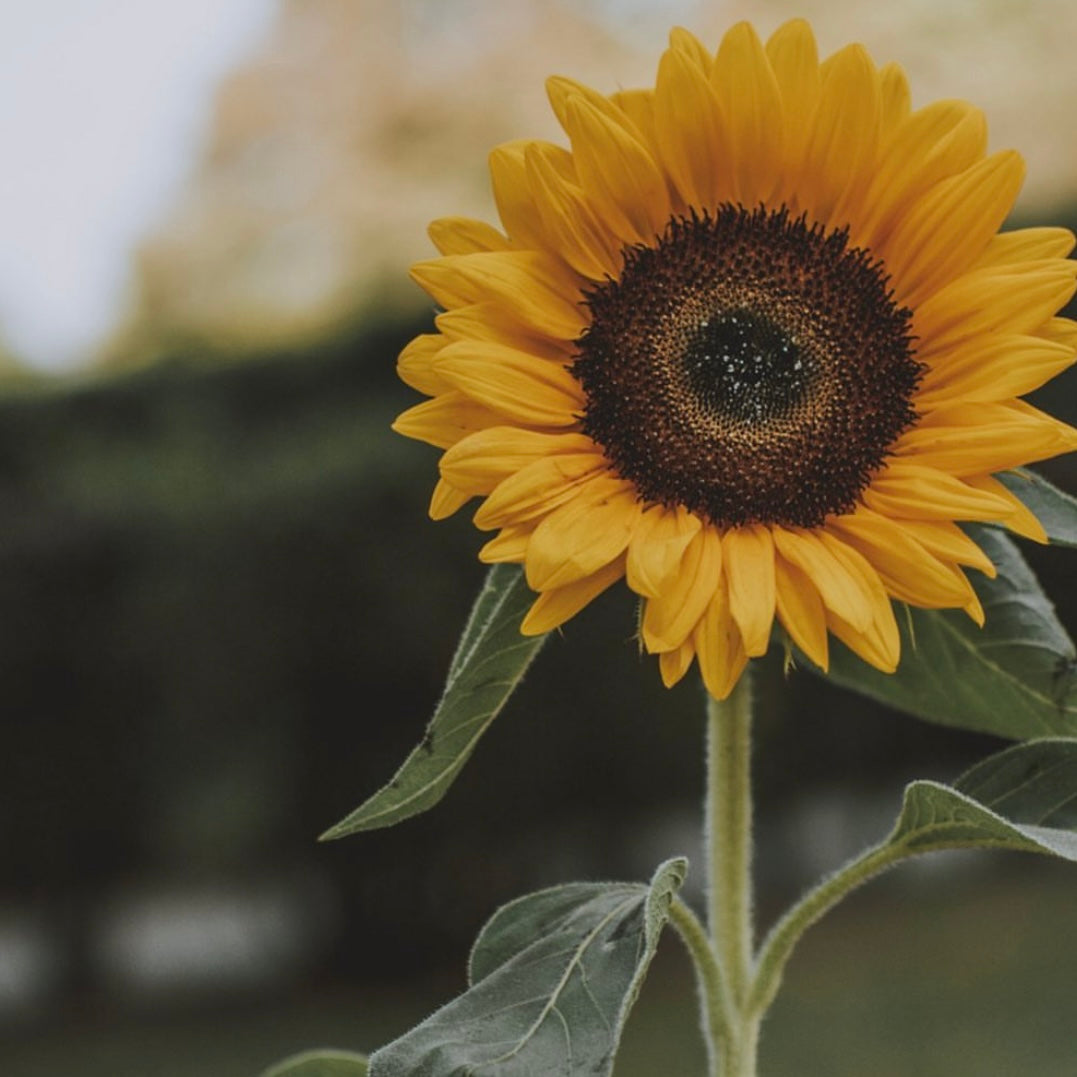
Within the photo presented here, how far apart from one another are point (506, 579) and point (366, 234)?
47.3 ft

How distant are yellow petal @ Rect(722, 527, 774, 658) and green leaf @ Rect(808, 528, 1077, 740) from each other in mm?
197

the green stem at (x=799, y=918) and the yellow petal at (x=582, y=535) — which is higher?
the yellow petal at (x=582, y=535)

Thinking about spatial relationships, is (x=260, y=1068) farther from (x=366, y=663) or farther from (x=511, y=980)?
(x=511, y=980)

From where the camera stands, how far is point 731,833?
54.7 inches

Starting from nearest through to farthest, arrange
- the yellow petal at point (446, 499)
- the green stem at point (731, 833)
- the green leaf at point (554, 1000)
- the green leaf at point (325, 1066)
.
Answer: the green leaf at point (554, 1000)
the yellow petal at point (446, 499)
the green stem at point (731, 833)
the green leaf at point (325, 1066)

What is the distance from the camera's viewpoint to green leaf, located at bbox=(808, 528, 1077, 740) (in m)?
1.41

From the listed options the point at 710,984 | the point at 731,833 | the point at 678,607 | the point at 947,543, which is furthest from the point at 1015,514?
the point at 710,984

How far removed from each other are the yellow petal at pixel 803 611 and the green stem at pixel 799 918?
0.76 feet

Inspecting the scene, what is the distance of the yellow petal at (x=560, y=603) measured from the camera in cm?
123

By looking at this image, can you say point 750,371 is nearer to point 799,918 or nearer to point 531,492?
point 531,492

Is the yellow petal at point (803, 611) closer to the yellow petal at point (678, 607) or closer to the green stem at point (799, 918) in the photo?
the yellow petal at point (678, 607)

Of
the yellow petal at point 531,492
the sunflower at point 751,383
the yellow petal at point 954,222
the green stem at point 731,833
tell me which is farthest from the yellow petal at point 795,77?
the green stem at point 731,833

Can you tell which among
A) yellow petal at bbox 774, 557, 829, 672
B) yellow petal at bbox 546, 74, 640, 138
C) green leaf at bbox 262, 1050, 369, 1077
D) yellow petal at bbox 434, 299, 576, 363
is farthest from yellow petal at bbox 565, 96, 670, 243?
green leaf at bbox 262, 1050, 369, 1077

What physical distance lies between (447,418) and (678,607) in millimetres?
236
